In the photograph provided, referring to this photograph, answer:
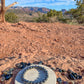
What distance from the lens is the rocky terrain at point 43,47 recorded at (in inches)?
136

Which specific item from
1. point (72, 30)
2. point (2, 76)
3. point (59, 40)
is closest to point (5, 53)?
point (2, 76)

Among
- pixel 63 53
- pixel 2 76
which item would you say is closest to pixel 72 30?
pixel 63 53

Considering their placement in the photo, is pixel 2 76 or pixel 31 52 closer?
pixel 2 76

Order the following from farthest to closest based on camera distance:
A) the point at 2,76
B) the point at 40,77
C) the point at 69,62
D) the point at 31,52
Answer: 1. the point at 31,52
2. the point at 69,62
3. the point at 2,76
4. the point at 40,77

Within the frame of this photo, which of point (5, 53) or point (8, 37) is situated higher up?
point (8, 37)

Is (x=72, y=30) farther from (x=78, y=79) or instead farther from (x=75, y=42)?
(x=78, y=79)

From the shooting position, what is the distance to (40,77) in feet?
8.28

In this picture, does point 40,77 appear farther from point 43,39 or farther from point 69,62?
point 43,39

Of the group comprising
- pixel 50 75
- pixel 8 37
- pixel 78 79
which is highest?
pixel 8 37

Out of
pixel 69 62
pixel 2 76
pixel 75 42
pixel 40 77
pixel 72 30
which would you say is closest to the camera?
pixel 40 77

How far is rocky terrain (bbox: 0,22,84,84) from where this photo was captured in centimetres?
346

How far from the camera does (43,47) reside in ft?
15.8

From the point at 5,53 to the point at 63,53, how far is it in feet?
8.30

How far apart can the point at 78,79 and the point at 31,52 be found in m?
2.21
